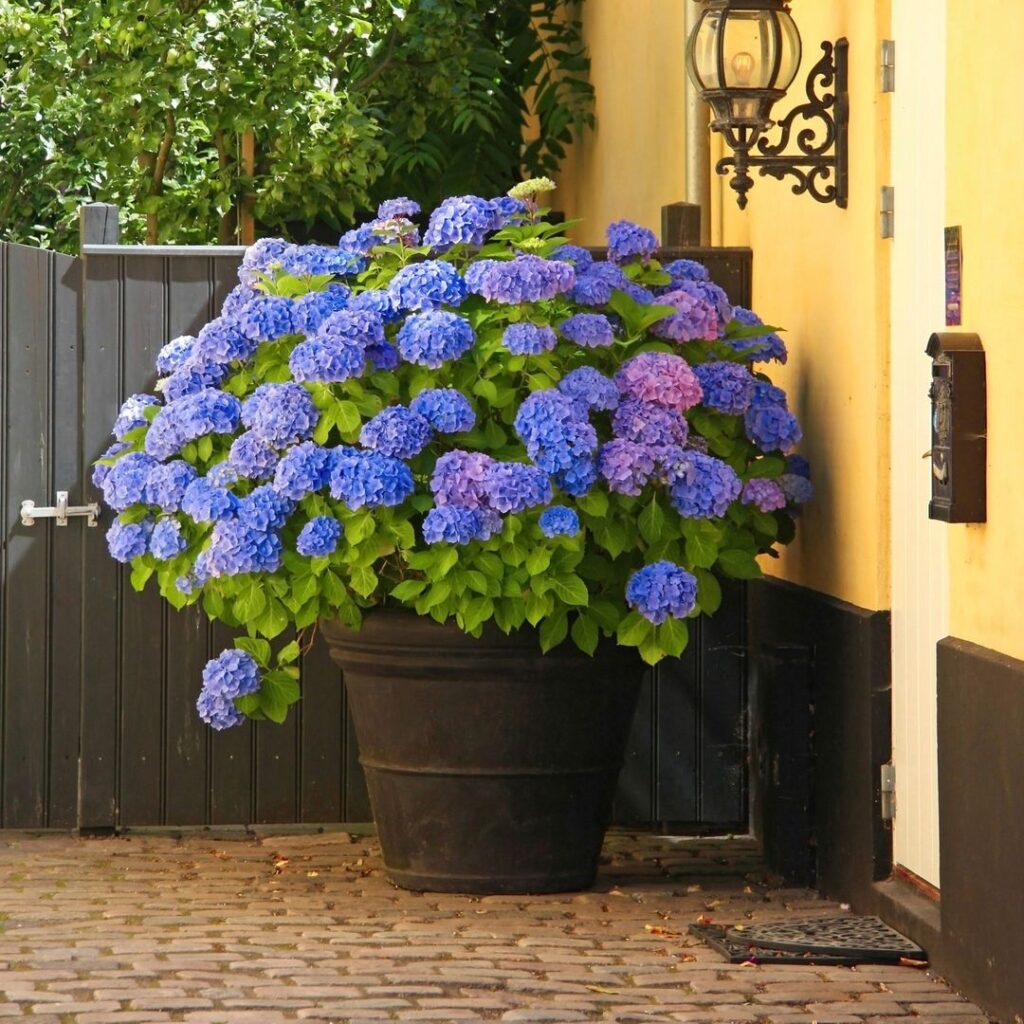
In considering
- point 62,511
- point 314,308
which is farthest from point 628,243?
point 62,511

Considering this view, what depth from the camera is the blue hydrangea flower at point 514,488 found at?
5.51 meters

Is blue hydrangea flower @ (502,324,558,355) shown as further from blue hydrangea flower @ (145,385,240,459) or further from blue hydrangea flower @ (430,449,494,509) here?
blue hydrangea flower @ (145,385,240,459)

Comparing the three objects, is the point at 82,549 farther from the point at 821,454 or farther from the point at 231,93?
the point at 231,93

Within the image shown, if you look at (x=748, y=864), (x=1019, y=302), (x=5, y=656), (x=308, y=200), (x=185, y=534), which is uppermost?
(x=308, y=200)

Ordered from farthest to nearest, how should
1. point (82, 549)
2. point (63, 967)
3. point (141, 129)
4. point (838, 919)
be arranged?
point (141, 129) < point (82, 549) < point (838, 919) < point (63, 967)

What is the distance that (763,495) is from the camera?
599 centimetres

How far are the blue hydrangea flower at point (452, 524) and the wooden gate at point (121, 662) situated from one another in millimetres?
1669

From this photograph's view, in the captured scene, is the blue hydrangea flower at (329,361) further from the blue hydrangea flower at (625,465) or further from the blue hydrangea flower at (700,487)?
the blue hydrangea flower at (700,487)

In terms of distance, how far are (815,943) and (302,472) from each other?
1940mm

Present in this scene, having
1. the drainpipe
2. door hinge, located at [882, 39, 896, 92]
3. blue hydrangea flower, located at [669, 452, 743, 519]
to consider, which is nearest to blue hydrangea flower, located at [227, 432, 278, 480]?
blue hydrangea flower, located at [669, 452, 743, 519]

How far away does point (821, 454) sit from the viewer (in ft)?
21.1

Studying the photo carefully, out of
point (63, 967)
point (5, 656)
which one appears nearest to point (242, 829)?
point (5, 656)

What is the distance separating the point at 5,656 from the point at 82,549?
48cm

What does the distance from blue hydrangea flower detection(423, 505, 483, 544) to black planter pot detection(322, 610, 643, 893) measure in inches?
17.0
